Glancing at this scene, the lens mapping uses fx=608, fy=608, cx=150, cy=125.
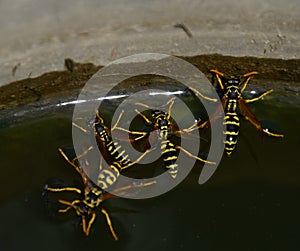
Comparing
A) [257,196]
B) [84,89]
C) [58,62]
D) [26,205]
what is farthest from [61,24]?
[257,196]

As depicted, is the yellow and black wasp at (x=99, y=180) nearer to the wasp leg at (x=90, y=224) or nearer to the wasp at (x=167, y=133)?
the wasp leg at (x=90, y=224)

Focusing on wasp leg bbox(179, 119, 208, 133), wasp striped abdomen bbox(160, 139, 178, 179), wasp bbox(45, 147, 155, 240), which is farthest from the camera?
wasp leg bbox(179, 119, 208, 133)

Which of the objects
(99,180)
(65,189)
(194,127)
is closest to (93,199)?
(99,180)

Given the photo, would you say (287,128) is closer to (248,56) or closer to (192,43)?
(248,56)

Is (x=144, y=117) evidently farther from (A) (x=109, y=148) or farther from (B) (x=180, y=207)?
(B) (x=180, y=207)

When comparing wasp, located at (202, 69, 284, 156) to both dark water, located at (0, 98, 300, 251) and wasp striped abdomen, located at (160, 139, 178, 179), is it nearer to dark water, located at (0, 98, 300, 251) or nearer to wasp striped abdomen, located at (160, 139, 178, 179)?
dark water, located at (0, 98, 300, 251)

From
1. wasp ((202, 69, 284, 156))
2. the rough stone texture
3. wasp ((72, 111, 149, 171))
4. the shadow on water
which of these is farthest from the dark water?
the rough stone texture

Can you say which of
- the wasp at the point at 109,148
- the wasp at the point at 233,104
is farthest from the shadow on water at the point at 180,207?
the wasp at the point at 109,148

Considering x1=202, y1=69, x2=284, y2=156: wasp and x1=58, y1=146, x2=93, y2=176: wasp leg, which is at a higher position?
x1=202, y1=69, x2=284, y2=156: wasp
